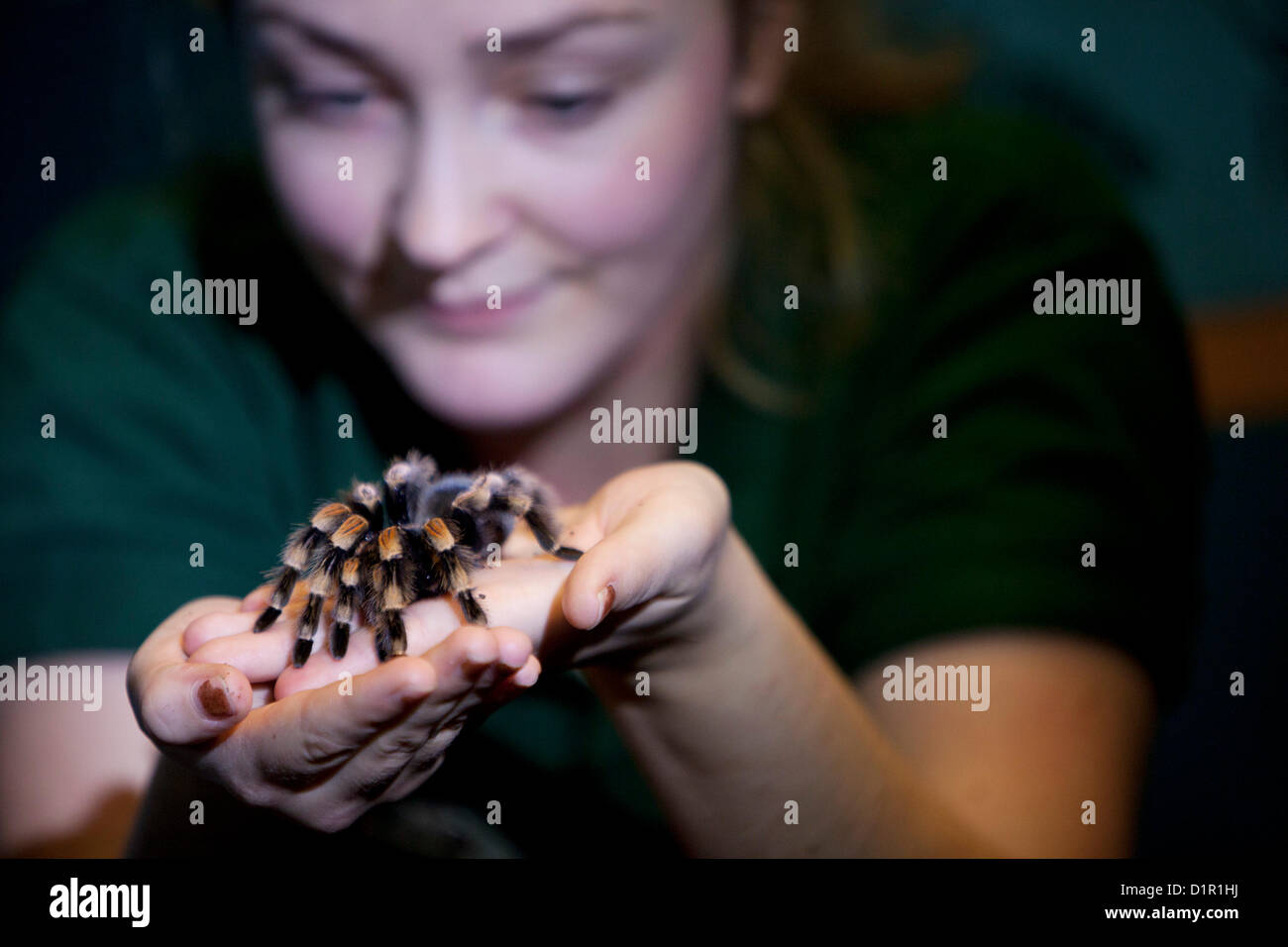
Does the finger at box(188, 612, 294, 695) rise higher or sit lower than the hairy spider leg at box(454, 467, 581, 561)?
lower

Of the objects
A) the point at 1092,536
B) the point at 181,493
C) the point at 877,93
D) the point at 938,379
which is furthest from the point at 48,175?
the point at 1092,536

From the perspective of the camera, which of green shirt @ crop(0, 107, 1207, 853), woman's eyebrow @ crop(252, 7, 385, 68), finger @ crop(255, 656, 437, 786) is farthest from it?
green shirt @ crop(0, 107, 1207, 853)

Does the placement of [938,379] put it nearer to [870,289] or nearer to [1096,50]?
[870,289]

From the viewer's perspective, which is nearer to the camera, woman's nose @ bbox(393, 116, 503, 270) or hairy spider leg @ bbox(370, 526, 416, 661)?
hairy spider leg @ bbox(370, 526, 416, 661)

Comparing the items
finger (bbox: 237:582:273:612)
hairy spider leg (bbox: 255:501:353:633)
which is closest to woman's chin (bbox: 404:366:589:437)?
hairy spider leg (bbox: 255:501:353:633)

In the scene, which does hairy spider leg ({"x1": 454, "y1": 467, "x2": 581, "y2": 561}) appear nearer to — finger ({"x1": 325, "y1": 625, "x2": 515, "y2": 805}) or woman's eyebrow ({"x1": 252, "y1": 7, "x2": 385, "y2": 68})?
finger ({"x1": 325, "y1": 625, "x2": 515, "y2": 805})

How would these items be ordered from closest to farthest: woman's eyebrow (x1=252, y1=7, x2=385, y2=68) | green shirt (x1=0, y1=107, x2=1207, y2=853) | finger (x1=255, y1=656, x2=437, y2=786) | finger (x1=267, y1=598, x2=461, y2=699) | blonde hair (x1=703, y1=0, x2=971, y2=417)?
finger (x1=255, y1=656, x2=437, y2=786)
finger (x1=267, y1=598, x2=461, y2=699)
woman's eyebrow (x1=252, y1=7, x2=385, y2=68)
green shirt (x1=0, y1=107, x2=1207, y2=853)
blonde hair (x1=703, y1=0, x2=971, y2=417)

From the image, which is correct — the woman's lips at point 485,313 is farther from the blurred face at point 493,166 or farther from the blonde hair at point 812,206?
the blonde hair at point 812,206
